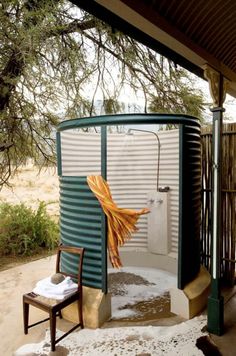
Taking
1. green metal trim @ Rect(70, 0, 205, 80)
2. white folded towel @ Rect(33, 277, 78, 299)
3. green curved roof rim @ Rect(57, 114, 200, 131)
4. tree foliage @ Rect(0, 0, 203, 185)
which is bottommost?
white folded towel @ Rect(33, 277, 78, 299)

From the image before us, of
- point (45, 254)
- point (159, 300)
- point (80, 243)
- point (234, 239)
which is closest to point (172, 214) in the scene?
point (234, 239)

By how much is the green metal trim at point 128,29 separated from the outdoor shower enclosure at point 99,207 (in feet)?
2.24

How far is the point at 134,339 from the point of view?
3117 millimetres

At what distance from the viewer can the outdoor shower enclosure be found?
339 centimetres

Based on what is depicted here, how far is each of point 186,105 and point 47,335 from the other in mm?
4996

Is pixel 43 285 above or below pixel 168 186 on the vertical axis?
below

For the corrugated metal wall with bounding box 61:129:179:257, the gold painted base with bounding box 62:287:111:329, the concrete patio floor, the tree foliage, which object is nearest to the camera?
the concrete patio floor

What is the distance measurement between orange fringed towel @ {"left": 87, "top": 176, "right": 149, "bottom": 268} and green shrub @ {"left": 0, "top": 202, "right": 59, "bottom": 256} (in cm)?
362

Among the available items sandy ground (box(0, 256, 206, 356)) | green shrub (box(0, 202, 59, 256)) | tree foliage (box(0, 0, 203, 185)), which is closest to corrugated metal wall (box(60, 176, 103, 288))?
sandy ground (box(0, 256, 206, 356))

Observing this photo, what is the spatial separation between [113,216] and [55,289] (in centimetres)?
97

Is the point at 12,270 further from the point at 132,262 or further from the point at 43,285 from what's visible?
the point at 43,285

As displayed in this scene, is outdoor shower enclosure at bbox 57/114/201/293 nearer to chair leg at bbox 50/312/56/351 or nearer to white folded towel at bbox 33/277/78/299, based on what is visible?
white folded towel at bbox 33/277/78/299

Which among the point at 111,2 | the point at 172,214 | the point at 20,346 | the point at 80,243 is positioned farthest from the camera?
the point at 172,214

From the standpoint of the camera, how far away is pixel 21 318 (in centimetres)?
367
